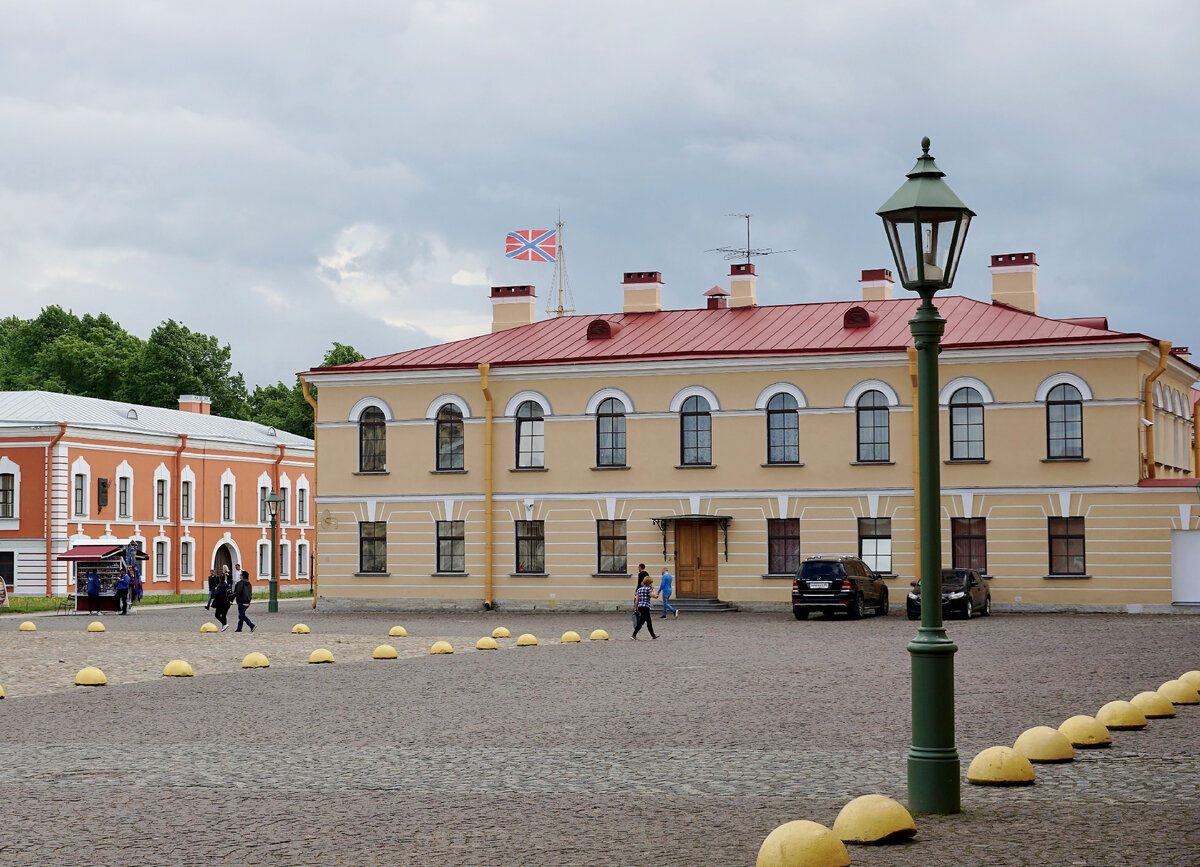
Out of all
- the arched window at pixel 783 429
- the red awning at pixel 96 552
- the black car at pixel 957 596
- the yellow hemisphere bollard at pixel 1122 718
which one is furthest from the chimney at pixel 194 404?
the yellow hemisphere bollard at pixel 1122 718

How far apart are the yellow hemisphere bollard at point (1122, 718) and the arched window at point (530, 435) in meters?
28.9

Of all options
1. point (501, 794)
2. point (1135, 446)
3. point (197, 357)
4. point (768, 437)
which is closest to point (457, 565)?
point (768, 437)

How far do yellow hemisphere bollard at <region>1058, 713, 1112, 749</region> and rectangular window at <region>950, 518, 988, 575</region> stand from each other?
85.0ft

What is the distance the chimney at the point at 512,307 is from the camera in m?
46.5

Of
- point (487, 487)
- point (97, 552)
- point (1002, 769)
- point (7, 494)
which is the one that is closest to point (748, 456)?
point (487, 487)

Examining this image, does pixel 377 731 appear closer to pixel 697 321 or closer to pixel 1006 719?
pixel 1006 719

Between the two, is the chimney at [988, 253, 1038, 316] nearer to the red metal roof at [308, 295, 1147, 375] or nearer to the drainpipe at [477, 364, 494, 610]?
the red metal roof at [308, 295, 1147, 375]

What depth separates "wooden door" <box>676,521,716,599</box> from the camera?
40.3m

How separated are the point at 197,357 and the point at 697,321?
47.2 metres

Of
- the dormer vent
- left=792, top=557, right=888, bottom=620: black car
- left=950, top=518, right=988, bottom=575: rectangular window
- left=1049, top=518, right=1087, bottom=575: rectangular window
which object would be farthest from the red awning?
left=1049, top=518, right=1087, bottom=575: rectangular window

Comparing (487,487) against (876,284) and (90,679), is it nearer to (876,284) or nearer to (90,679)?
(876,284)

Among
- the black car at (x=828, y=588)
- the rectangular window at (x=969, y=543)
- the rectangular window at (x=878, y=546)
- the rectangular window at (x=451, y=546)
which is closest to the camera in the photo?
the black car at (x=828, y=588)

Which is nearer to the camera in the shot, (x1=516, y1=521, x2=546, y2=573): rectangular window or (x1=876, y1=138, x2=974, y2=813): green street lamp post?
(x1=876, y1=138, x2=974, y2=813): green street lamp post

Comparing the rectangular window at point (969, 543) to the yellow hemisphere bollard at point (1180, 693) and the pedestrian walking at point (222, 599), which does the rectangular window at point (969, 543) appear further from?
the yellow hemisphere bollard at point (1180, 693)
